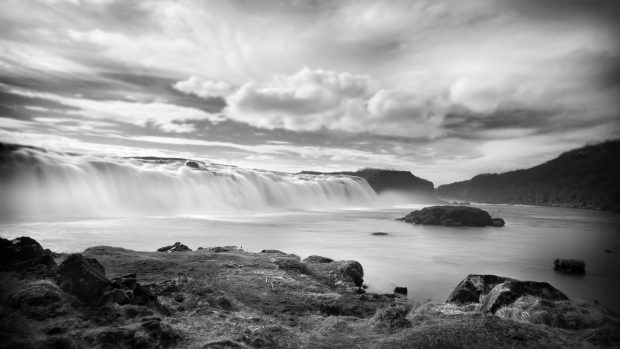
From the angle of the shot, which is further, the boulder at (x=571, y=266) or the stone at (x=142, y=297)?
the boulder at (x=571, y=266)

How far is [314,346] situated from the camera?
27.2 ft

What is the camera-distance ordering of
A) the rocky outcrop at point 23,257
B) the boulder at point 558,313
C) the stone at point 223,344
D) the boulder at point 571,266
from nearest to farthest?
1. the stone at point 223,344
2. the boulder at point 558,313
3. the rocky outcrop at point 23,257
4. the boulder at point 571,266

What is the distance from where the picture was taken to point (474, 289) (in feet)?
45.5

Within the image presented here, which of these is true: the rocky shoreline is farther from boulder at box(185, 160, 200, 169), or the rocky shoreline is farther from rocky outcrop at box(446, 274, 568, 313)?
boulder at box(185, 160, 200, 169)

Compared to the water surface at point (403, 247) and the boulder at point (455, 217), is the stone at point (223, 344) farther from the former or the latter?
the boulder at point (455, 217)

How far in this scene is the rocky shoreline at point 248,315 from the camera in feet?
25.2

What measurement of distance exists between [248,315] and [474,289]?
9.46 meters

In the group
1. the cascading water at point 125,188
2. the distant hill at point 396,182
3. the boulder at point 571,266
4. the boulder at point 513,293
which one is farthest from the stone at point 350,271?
the distant hill at point 396,182

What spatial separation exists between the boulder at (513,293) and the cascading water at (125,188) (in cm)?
5968

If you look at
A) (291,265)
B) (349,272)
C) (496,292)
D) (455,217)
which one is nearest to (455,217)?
(455,217)

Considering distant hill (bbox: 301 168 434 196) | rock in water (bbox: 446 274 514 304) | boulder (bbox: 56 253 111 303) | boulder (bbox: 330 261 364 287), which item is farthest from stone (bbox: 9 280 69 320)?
distant hill (bbox: 301 168 434 196)

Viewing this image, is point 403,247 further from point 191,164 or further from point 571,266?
point 191,164

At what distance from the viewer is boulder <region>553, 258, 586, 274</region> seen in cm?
2520

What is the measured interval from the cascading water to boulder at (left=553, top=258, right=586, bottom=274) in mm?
60156
